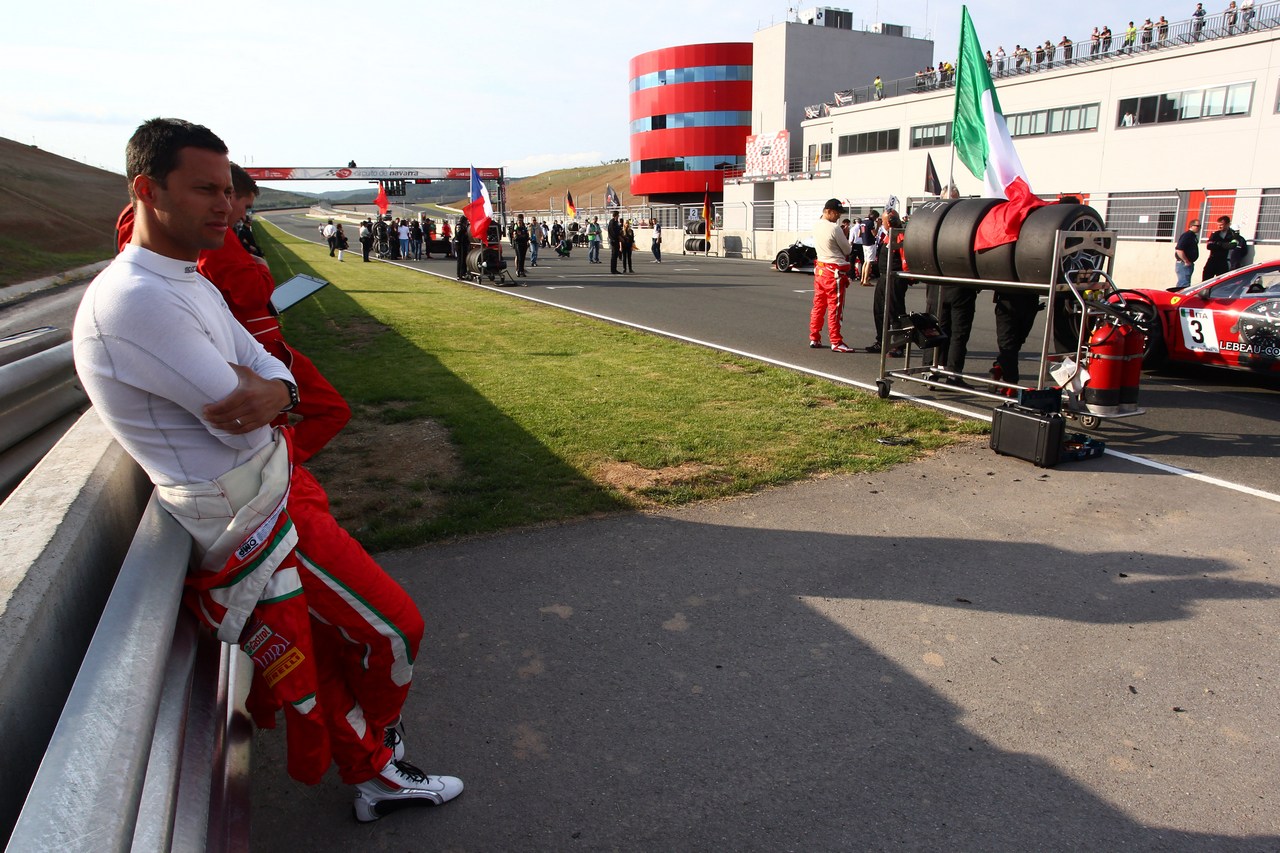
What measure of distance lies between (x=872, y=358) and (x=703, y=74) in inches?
2581

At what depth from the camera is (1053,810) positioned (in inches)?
104

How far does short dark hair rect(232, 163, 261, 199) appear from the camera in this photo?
4.05 m

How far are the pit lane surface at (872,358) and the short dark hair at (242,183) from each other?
6.31 meters

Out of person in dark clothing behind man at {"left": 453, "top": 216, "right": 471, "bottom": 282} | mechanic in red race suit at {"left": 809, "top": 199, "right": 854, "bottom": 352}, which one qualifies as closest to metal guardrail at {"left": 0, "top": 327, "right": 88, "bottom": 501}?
mechanic in red race suit at {"left": 809, "top": 199, "right": 854, "bottom": 352}

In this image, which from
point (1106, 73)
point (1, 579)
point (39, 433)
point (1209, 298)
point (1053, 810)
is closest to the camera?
point (1, 579)

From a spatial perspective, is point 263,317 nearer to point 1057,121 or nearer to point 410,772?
point 410,772

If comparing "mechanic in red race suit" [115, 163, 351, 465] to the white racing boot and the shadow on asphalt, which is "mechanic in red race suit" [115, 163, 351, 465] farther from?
the shadow on asphalt

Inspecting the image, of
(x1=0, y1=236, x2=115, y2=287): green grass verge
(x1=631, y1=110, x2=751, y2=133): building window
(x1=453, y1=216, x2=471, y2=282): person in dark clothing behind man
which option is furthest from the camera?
(x1=631, y1=110, x2=751, y2=133): building window

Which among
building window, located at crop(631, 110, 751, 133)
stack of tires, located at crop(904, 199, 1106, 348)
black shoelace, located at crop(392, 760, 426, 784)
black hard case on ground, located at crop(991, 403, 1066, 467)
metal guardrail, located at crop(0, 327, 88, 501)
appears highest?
building window, located at crop(631, 110, 751, 133)

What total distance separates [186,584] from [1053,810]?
8.87 feet

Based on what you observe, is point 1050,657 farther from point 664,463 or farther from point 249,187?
point 249,187

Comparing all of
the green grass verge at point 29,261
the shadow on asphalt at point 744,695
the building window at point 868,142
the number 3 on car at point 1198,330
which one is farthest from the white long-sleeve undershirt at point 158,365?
the building window at point 868,142

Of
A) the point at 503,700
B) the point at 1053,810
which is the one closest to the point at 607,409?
the point at 503,700

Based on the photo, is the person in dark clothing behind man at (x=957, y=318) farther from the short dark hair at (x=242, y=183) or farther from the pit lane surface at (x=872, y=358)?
the short dark hair at (x=242, y=183)
